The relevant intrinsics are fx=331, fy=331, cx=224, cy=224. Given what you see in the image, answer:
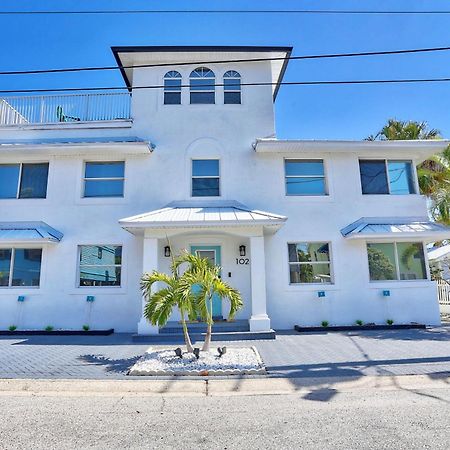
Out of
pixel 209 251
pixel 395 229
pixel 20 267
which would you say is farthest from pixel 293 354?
pixel 20 267

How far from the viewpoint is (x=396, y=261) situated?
41.2 feet

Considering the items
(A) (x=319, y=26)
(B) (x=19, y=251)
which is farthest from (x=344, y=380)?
(B) (x=19, y=251)

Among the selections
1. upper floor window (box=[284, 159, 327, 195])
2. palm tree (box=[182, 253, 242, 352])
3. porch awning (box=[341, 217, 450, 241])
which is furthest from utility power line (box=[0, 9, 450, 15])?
palm tree (box=[182, 253, 242, 352])

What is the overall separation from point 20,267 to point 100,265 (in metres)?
2.94

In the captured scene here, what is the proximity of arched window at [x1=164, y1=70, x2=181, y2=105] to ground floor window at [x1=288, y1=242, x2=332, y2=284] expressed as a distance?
7.66 metres

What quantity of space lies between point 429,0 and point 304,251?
8419 mm

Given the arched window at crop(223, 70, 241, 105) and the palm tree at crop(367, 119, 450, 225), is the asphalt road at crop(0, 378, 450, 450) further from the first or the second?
the arched window at crop(223, 70, 241, 105)

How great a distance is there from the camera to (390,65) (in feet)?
32.4

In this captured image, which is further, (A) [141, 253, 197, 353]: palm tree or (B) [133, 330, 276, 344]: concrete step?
(B) [133, 330, 276, 344]: concrete step

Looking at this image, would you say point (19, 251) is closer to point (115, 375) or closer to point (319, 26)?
point (115, 375)

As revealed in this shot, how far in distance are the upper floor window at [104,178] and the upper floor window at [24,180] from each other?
1.67 m

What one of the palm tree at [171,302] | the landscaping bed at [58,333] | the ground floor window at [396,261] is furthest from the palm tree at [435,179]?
the landscaping bed at [58,333]

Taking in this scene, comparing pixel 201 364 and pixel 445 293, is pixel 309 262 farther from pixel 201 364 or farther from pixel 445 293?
pixel 445 293

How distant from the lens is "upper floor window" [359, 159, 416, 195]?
43.2 feet
